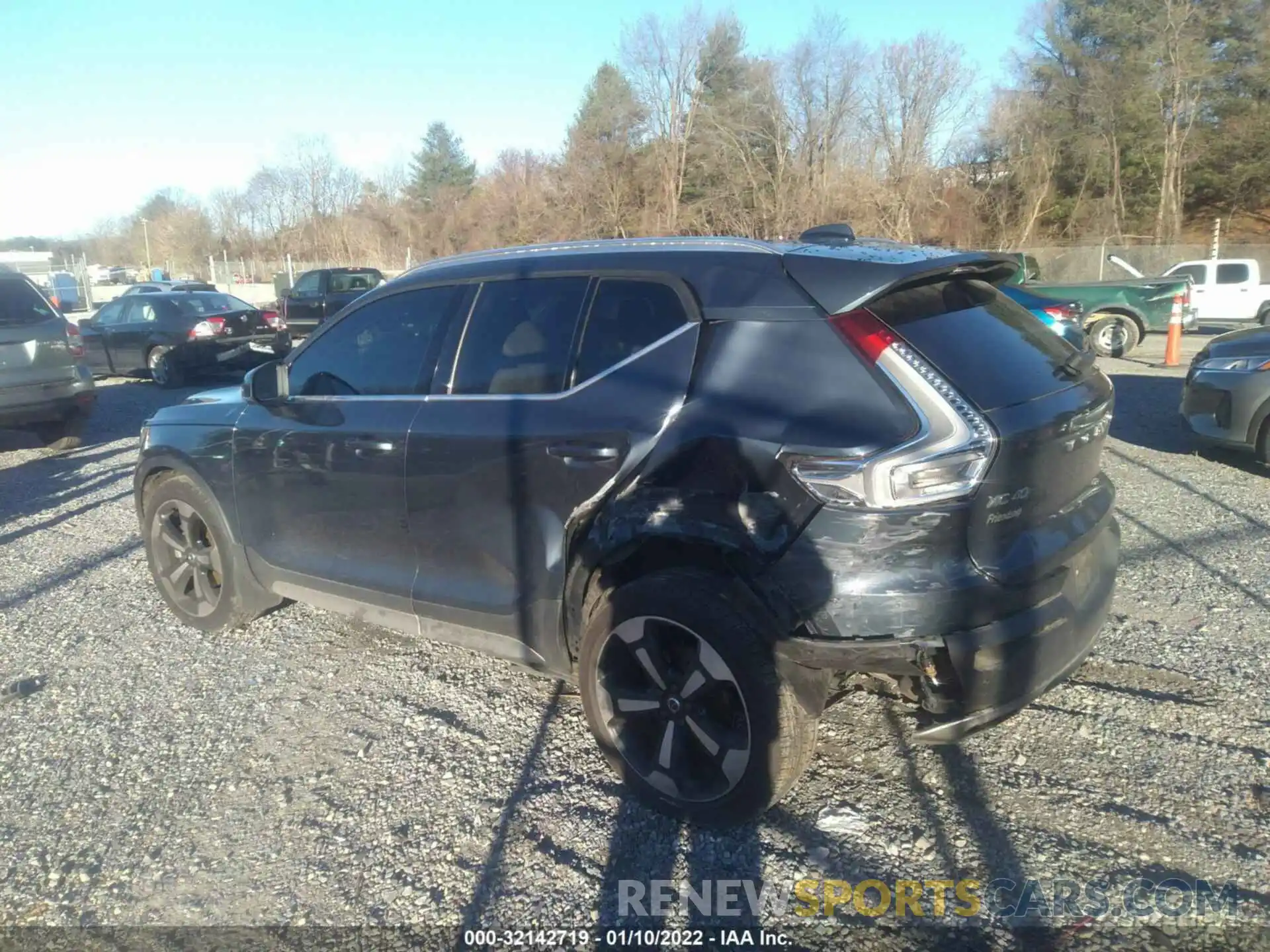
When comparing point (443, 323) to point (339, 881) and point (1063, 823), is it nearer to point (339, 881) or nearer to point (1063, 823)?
point (339, 881)

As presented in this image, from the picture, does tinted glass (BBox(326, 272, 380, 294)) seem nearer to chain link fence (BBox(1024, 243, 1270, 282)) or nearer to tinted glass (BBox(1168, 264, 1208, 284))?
tinted glass (BBox(1168, 264, 1208, 284))

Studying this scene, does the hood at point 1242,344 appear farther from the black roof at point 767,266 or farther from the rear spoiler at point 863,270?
the rear spoiler at point 863,270

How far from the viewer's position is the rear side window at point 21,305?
9.49 metres

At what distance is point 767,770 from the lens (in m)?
2.94

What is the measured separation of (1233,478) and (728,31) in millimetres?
33359

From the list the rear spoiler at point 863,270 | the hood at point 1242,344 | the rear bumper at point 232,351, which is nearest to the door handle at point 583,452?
the rear spoiler at point 863,270

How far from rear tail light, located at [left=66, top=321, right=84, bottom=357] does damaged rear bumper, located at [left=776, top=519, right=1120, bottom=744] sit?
31.4ft

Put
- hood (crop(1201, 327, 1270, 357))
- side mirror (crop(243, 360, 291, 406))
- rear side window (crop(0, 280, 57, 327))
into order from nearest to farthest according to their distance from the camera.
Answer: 1. side mirror (crop(243, 360, 291, 406))
2. hood (crop(1201, 327, 1270, 357))
3. rear side window (crop(0, 280, 57, 327))

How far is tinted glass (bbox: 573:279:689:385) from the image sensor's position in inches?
128

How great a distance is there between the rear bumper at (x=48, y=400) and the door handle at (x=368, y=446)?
23.5 ft

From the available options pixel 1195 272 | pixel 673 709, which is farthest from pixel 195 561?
pixel 1195 272

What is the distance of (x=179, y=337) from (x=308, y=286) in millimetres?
6783

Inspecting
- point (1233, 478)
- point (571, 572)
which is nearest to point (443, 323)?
point (571, 572)

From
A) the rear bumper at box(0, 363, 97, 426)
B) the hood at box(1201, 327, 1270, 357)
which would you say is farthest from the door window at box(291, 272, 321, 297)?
the hood at box(1201, 327, 1270, 357)
